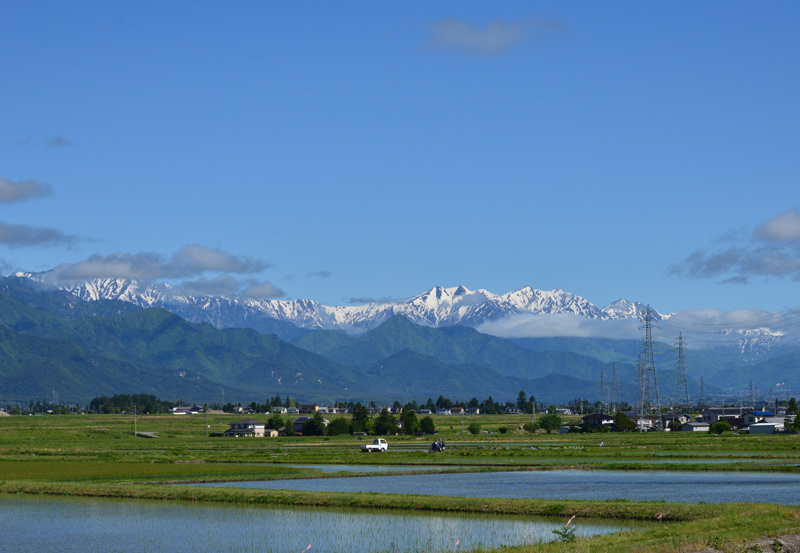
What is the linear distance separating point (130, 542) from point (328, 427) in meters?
125

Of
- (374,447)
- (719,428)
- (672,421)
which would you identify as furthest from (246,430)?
(719,428)

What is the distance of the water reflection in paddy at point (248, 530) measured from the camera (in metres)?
30.4

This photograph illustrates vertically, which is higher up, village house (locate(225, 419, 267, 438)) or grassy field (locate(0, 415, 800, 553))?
grassy field (locate(0, 415, 800, 553))

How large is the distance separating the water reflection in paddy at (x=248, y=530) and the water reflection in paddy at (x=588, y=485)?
341 inches

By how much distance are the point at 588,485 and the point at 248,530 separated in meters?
22.1

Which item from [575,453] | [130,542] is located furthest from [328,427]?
[130,542]

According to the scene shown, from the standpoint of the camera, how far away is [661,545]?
25.9 m

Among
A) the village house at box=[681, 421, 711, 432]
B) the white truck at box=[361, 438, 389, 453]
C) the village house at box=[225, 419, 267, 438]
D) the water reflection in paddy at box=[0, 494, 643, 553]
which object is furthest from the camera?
the village house at box=[225, 419, 267, 438]

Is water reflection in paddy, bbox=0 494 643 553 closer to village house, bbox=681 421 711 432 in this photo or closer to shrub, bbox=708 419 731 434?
shrub, bbox=708 419 731 434

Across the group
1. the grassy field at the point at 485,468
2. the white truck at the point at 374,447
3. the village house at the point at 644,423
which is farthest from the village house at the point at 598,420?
the white truck at the point at 374,447

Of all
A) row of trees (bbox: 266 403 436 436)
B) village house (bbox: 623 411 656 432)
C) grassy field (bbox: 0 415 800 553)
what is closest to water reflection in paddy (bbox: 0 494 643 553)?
grassy field (bbox: 0 415 800 553)

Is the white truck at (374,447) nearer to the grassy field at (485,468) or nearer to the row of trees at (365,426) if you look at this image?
the grassy field at (485,468)

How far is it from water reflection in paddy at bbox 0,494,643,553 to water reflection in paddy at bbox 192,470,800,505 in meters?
8.67

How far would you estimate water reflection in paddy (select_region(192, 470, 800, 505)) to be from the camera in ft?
140
